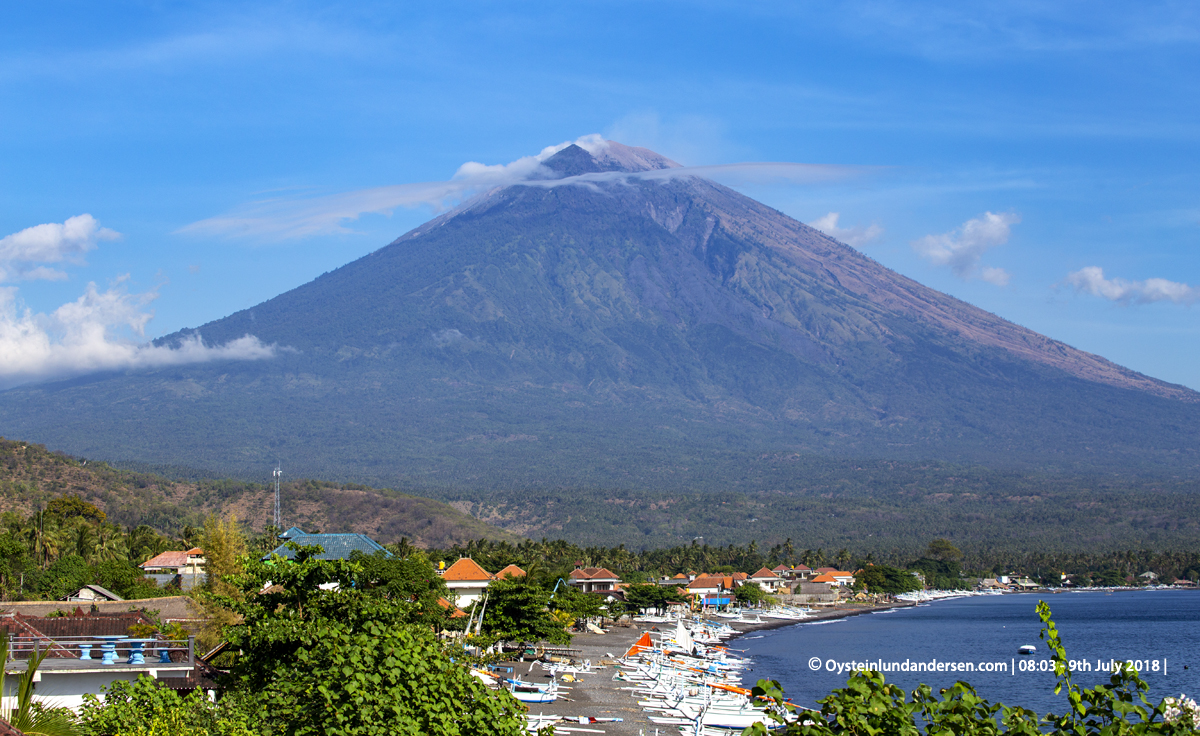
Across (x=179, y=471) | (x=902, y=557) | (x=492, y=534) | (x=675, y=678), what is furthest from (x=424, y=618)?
(x=179, y=471)

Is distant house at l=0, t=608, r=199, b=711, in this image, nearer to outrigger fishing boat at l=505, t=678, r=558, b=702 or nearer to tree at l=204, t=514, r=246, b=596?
tree at l=204, t=514, r=246, b=596

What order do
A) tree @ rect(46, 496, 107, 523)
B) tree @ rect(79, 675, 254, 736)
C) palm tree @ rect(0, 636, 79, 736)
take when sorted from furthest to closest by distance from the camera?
tree @ rect(46, 496, 107, 523)
tree @ rect(79, 675, 254, 736)
palm tree @ rect(0, 636, 79, 736)

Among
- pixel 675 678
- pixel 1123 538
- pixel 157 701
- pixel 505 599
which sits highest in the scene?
pixel 157 701

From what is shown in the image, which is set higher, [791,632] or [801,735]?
[801,735]

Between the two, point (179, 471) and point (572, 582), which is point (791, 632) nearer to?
point (572, 582)

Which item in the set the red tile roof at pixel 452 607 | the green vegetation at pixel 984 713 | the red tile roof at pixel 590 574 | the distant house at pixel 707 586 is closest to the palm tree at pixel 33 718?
the green vegetation at pixel 984 713

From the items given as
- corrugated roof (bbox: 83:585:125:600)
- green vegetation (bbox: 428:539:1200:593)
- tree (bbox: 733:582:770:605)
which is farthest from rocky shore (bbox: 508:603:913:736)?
tree (bbox: 733:582:770:605)
